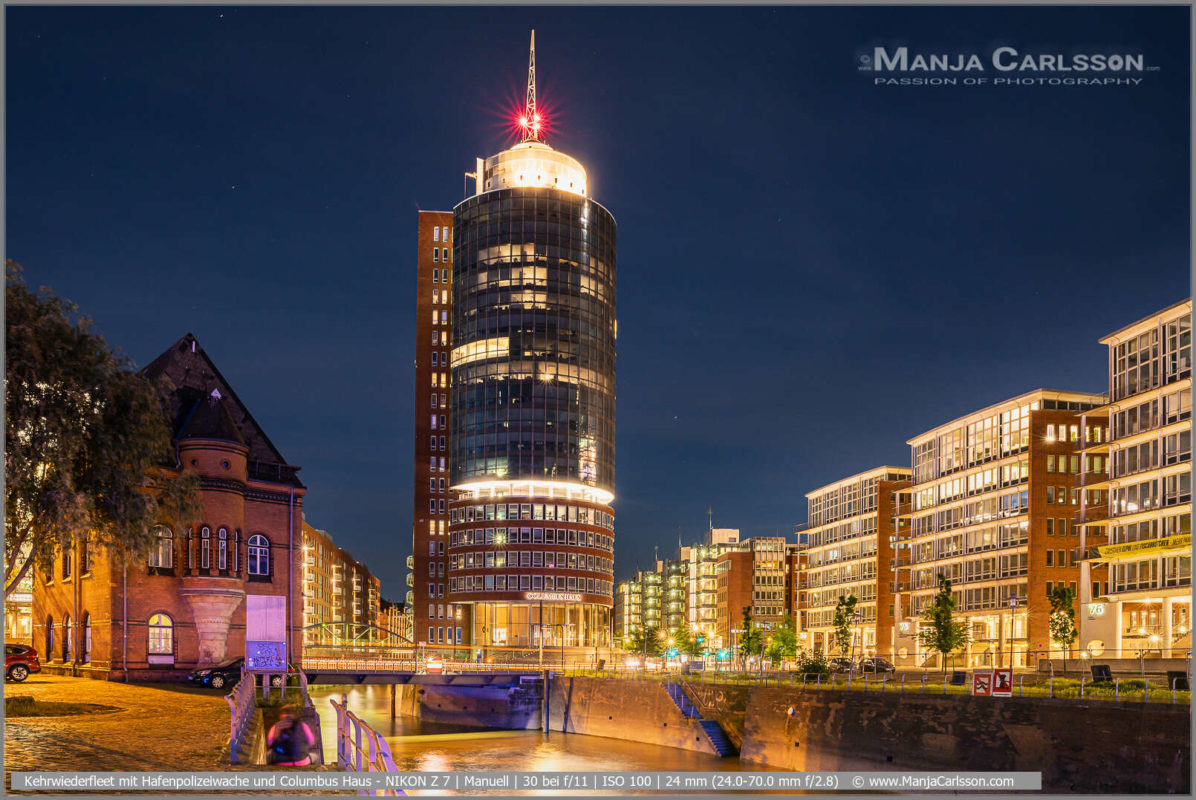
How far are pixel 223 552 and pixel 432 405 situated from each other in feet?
392

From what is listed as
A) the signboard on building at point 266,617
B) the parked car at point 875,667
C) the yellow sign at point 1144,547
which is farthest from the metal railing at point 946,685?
the signboard on building at point 266,617

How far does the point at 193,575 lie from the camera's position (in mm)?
65938

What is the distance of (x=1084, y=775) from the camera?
41469 millimetres

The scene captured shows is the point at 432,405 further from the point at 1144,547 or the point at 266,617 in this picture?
the point at 1144,547

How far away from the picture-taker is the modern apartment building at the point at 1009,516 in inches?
3969

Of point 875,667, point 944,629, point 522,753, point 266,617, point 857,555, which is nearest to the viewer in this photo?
point 266,617

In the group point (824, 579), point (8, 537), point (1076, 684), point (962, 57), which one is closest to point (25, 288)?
point (8, 537)

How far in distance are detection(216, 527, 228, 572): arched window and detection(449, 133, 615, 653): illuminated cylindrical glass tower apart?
273ft

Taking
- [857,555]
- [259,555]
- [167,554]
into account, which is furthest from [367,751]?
[857,555]

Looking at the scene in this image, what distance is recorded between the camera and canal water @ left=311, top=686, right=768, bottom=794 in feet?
210

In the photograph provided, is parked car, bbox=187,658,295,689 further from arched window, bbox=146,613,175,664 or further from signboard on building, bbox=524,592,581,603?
signboard on building, bbox=524,592,581,603

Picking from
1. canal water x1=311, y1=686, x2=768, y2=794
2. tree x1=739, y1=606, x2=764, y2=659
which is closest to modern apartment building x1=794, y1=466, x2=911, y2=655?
tree x1=739, y1=606, x2=764, y2=659

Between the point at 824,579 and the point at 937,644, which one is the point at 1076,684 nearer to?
the point at 937,644

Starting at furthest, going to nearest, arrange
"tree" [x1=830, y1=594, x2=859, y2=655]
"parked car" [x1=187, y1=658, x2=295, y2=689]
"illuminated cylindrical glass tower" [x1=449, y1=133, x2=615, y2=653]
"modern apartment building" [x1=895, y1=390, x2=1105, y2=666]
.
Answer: "illuminated cylindrical glass tower" [x1=449, y1=133, x2=615, y2=653] < "tree" [x1=830, y1=594, x2=859, y2=655] < "modern apartment building" [x1=895, y1=390, x2=1105, y2=666] < "parked car" [x1=187, y1=658, x2=295, y2=689]
